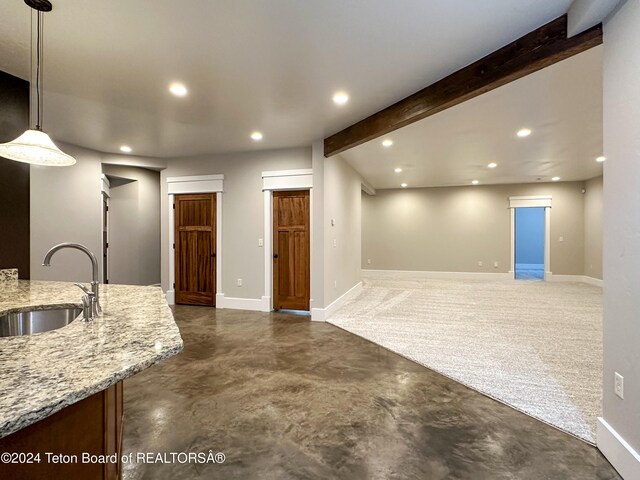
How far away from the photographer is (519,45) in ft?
7.39

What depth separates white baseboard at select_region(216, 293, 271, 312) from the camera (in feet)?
17.1

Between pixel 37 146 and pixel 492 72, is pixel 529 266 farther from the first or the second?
pixel 37 146

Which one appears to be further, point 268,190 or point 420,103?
point 268,190

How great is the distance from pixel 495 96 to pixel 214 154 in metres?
4.24

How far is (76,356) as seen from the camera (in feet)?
3.28

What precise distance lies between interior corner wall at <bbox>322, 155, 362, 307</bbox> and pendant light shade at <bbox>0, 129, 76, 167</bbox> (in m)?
3.16

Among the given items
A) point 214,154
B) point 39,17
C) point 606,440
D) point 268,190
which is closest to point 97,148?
point 214,154

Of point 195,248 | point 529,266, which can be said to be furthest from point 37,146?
point 529,266

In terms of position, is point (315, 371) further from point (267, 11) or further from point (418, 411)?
point (267, 11)

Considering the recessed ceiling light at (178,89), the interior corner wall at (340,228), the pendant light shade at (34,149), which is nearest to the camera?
the pendant light shade at (34,149)

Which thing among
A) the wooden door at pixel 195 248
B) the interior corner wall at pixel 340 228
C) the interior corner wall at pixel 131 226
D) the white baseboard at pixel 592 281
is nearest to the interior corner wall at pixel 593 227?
the white baseboard at pixel 592 281

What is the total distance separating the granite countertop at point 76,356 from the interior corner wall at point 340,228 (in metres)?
3.31

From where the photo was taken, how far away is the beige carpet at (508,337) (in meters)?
2.46

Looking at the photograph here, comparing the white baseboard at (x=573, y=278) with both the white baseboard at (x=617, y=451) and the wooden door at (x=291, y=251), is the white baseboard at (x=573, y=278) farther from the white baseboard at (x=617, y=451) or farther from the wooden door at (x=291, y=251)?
the white baseboard at (x=617, y=451)
